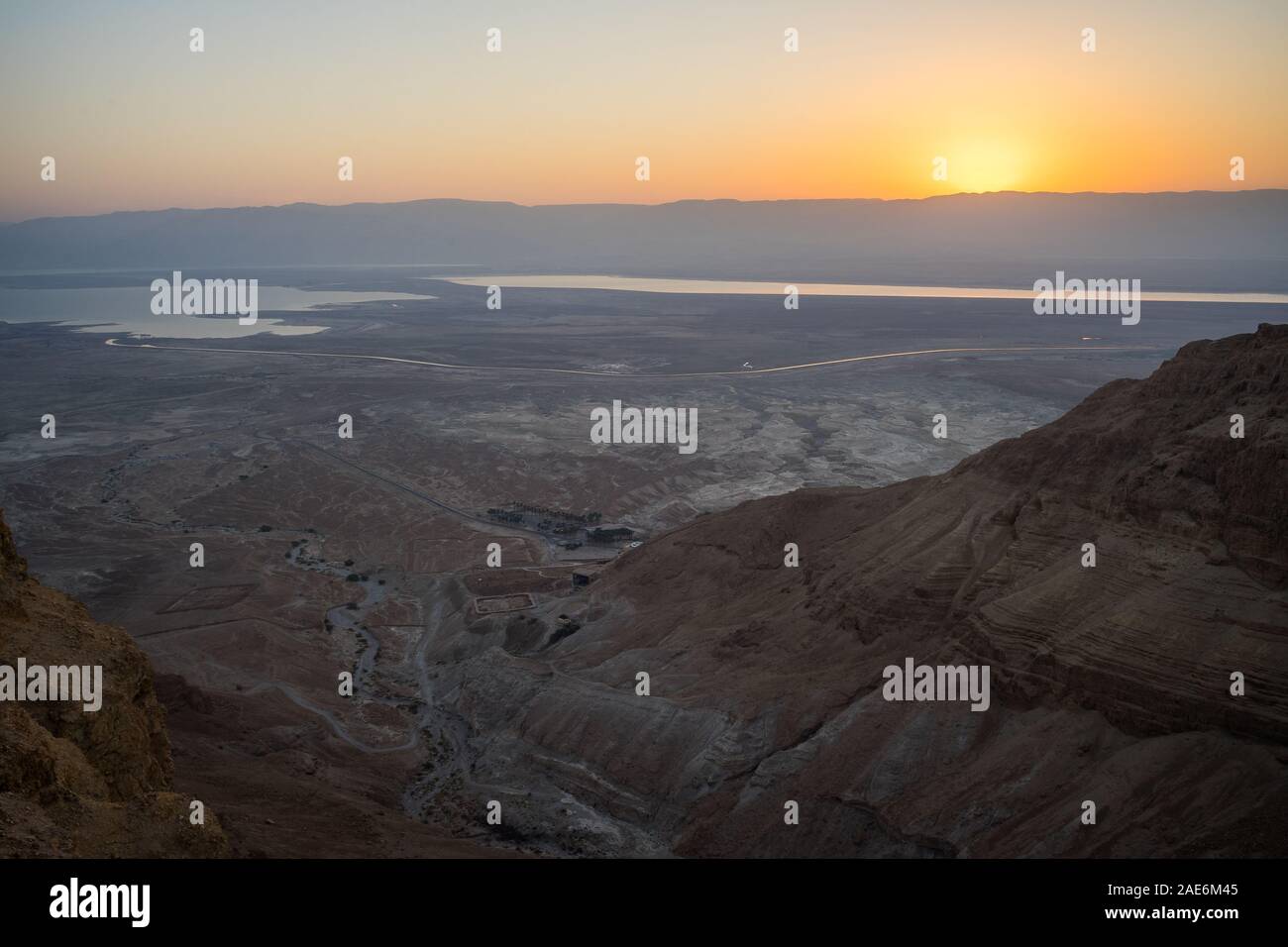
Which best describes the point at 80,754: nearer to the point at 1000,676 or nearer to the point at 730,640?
the point at 1000,676

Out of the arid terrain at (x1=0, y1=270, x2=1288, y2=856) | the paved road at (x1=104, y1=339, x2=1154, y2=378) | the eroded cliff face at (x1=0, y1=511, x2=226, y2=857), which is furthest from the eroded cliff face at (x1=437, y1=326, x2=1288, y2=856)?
the paved road at (x1=104, y1=339, x2=1154, y2=378)

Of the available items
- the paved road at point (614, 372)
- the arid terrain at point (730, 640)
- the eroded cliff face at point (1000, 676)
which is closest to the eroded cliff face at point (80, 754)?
the arid terrain at point (730, 640)

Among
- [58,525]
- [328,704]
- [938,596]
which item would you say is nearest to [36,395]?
[58,525]

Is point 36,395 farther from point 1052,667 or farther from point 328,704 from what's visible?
point 1052,667

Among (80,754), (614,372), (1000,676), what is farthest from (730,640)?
(614,372)

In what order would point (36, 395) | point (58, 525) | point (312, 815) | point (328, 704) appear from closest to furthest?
point (312, 815), point (328, 704), point (58, 525), point (36, 395)

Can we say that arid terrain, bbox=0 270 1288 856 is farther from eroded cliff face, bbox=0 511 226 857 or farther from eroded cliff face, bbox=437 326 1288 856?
eroded cliff face, bbox=0 511 226 857

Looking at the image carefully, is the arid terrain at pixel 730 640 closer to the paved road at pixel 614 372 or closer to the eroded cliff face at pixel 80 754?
the eroded cliff face at pixel 80 754
